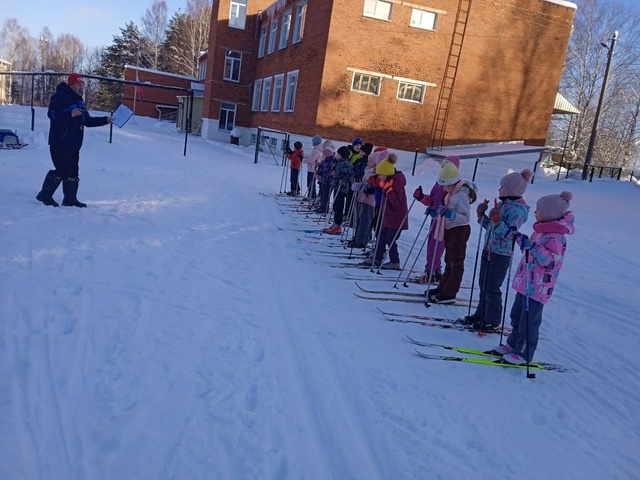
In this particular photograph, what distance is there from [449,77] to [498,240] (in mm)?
20001

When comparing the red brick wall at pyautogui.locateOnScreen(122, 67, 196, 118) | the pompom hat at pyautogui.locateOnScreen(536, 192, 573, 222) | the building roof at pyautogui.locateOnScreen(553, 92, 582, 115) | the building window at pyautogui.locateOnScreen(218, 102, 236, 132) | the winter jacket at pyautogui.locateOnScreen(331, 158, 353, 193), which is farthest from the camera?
the red brick wall at pyautogui.locateOnScreen(122, 67, 196, 118)

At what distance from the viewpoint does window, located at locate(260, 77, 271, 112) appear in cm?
2898

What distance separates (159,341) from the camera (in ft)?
12.9

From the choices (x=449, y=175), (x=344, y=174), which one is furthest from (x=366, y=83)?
(x=449, y=175)

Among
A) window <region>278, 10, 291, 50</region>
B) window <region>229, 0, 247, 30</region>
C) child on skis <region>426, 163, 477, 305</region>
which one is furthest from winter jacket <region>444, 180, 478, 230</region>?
window <region>229, 0, 247, 30</region>

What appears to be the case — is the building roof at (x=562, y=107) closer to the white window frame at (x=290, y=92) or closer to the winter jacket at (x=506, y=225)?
the white window frame at (x=290, y=92)

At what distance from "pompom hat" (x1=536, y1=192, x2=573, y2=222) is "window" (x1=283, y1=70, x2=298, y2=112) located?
21.8 m

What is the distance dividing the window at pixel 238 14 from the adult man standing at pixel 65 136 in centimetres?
2601

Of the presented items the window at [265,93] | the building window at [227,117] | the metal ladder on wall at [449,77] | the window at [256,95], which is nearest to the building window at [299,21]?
the window at [265,93]

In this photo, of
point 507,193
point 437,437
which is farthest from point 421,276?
point 437,437

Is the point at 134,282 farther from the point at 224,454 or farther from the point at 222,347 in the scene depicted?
the point at 224,454

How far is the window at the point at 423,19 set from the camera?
21859 millimetres

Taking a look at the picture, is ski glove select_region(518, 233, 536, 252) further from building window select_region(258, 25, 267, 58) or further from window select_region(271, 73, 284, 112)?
building window select_region(258, 25, 267, 58)

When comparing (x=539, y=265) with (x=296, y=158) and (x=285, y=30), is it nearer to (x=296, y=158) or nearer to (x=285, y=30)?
(x=296, y=158)
